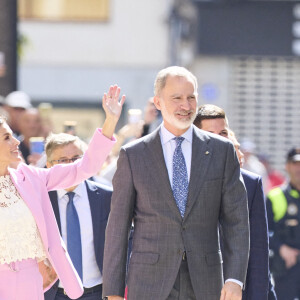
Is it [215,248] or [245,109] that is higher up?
[215,248]

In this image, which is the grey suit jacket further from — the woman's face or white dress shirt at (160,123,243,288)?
the woman's face

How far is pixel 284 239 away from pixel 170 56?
14.4 m

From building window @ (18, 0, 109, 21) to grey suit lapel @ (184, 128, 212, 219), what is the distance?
18.7 metres

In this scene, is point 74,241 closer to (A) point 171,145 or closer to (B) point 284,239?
(A) point 171,145

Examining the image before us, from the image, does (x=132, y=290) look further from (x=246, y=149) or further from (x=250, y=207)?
(x=246, y=149)

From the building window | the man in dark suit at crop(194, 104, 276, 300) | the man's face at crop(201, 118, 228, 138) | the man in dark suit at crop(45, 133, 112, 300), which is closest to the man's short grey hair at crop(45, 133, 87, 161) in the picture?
the man in dark suit at crop(45, 133, 112, 300)

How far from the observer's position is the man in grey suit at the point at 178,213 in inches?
238

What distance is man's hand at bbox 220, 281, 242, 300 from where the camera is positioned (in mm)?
5945

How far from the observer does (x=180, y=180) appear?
241 inches

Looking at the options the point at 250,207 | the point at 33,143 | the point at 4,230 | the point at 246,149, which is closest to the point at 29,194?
the point at 4,230

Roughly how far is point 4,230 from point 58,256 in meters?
0.38

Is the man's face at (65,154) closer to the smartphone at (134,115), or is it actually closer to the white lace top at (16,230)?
the white lace top at (16,230)

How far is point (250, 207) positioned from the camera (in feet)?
22.1

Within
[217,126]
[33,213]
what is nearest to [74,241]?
[33,213]
